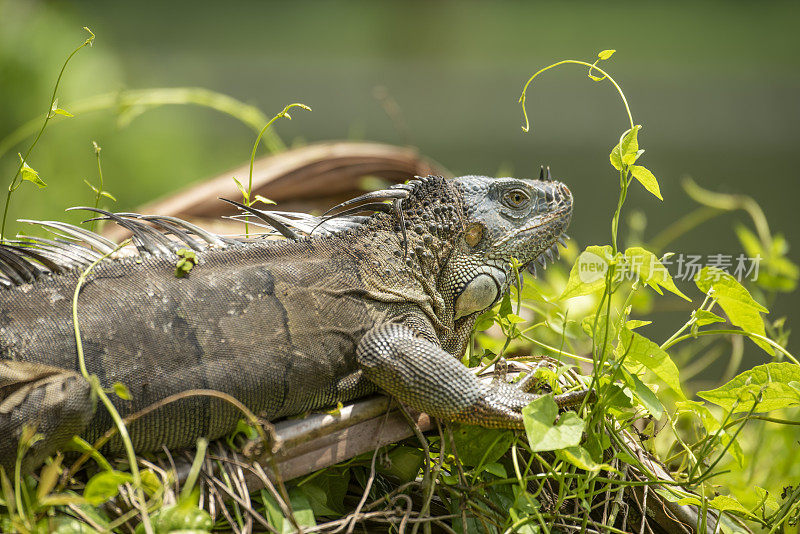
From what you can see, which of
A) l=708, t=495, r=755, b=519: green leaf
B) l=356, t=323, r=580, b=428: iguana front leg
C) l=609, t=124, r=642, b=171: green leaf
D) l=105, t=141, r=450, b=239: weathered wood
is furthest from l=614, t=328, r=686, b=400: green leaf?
l=105, t=141, r=450, b=239: weathered wood

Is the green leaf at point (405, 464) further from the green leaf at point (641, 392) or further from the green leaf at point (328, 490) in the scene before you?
the green leaf at point (641, 392)

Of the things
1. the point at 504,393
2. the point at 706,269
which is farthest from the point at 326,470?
→ the point at 706,269

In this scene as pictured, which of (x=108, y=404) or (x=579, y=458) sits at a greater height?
(x=108, y=404)

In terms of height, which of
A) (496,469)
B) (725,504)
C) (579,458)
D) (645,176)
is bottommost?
(725,504)

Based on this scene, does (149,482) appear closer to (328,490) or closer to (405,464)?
(328,490)

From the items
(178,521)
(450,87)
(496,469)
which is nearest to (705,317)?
(496,469)

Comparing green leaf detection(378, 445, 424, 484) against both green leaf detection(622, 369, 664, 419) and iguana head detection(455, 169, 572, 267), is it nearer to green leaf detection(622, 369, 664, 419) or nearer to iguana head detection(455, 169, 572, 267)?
green leaf detection(622, 369, 664, 419)

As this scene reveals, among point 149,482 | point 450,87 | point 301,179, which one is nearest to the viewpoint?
point 149,482
